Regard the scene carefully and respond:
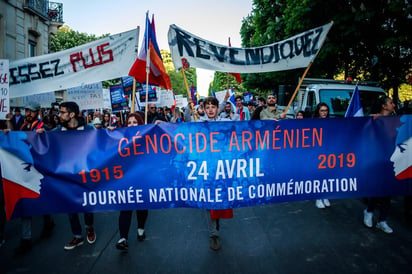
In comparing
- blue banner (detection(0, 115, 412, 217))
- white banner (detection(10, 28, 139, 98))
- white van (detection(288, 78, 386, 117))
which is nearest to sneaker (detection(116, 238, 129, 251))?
blue banner (detection(0, 115, 412, 217))

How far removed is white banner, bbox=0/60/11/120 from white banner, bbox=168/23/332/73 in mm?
2270

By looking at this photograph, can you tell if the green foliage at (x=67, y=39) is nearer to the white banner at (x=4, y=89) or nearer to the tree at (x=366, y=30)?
the tree at (x=366, y=30)

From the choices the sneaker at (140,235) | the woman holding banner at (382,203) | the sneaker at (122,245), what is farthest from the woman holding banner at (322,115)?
the sneaker at (122,245)

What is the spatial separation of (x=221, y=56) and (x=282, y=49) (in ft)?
2.81

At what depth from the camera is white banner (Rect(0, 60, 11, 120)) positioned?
170 inches

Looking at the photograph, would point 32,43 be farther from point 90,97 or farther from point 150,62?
point 150,62

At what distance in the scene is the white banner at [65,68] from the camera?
4.16 m

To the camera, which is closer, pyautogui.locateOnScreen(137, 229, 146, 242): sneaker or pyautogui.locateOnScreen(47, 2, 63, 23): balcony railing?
pyautogui.locateOnScreen(137, 229, 146, 242): sneaker

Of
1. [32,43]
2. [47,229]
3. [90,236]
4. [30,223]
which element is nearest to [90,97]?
[47,229]

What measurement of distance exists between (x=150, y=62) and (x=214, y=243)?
283 centimetres

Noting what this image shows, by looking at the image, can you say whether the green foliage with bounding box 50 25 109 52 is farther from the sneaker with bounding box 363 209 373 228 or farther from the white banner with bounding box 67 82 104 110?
the sneaker with bounding box 363 209 373 228

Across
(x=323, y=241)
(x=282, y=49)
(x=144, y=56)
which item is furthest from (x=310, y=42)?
(x=323, y=241)

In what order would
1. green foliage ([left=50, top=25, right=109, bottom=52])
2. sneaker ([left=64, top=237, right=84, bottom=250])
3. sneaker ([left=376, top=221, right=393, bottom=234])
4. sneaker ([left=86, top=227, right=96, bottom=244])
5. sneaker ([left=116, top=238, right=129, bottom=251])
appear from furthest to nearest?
1. green foliage ([left=50, top=25, right=109, bottom=52])
2. sneaker ([left=376, top=221, right=393, bottom=234])
3. sneaker ([left=86, top=227, right=96, bottom=244])
4. sneaker ([left=64, top=237, right=84, bottom=250])
5. sneaker ([left=116, top=238, right=129, bottom=251])

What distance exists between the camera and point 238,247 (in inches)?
159
